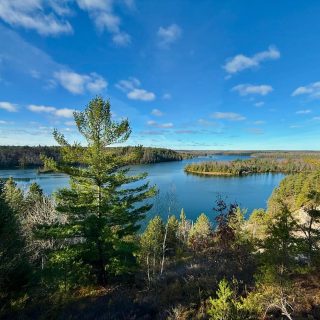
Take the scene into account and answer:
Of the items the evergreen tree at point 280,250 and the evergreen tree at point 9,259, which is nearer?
the evergreen tree at point 280,250

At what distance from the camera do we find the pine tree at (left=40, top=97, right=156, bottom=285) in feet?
39.2

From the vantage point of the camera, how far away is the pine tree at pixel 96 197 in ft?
39.2

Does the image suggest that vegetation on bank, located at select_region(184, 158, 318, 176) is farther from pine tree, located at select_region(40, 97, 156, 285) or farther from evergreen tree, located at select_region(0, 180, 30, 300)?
evergreen tree, located at select_region(0, 180, 30, 300)

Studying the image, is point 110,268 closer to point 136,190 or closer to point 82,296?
point 82,296

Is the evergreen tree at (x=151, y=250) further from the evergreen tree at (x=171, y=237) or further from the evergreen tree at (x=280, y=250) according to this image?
the evergreen tree at (x=280, y=250)

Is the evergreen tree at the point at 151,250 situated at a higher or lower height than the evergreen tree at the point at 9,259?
lower

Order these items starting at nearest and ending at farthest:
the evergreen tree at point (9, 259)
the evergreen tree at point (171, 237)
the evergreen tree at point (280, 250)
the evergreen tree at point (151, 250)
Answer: the evergreen tree at point (280, 250), the evergreen tree at point (9, 259), the evergreen tree at point (151, 250), the evergreen tree at point (171, 237)

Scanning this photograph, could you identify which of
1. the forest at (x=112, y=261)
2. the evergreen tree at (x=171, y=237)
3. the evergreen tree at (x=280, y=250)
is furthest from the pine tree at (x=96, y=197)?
the evergreen tree at (x=171, y=237)

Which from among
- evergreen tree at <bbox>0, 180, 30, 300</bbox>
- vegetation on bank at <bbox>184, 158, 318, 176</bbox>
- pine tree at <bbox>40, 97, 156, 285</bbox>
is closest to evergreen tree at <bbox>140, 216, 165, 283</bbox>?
pine tree at <bbox>40, 97, 156, 285</bbox>

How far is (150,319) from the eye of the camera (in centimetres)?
773

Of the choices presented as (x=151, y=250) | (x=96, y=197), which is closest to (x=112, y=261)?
(x=96, y=197)

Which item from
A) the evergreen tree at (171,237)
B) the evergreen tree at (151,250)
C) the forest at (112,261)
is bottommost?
the evergreen tree at (171,237)

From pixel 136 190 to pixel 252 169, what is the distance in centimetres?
15894

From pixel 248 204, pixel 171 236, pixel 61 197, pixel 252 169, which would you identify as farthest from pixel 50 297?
pixel 252 169
